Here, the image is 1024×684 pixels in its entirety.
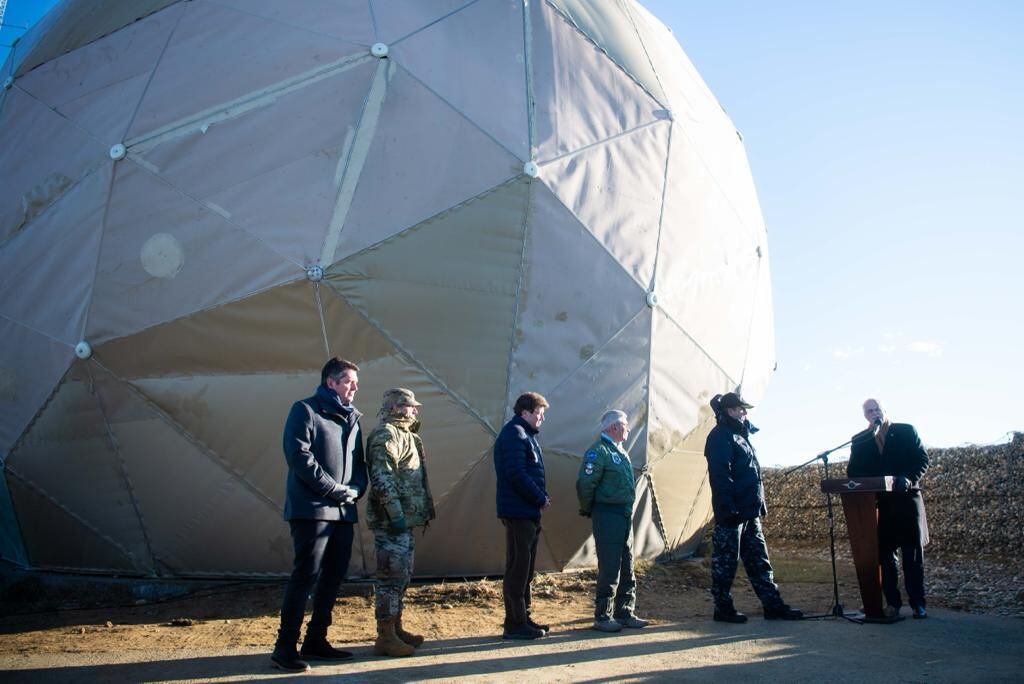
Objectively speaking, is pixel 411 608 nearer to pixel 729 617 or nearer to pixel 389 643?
pixel 389 643

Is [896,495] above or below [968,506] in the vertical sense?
above

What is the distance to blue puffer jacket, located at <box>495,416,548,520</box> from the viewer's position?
6.60 meters

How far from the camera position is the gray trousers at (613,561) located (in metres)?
7.00

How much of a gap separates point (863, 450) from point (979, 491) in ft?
12.0

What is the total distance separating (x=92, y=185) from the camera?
834 cm

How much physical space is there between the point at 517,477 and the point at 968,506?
23.2ft

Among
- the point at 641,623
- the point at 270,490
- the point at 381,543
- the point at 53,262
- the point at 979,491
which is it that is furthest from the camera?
the point at 979,491

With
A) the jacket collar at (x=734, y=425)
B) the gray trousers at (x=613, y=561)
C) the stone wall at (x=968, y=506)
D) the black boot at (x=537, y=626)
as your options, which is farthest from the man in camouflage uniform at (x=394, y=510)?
the stone wall at (x=968, y=506)

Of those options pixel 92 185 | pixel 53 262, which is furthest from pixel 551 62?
pixel 53 262

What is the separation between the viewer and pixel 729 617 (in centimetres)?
737

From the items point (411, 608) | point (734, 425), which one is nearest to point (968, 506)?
point (734, 425)

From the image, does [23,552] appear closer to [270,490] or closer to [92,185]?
[270,490]

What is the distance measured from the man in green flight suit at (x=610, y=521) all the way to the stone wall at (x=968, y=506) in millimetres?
5293

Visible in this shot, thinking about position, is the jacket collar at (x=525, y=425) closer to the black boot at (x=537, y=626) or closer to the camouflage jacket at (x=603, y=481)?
the camouflage jacket at (x=603, y=481)
